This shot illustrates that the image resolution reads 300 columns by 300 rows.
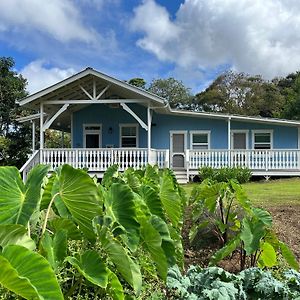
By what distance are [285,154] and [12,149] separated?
15.1 metres

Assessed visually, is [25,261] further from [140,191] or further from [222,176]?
[222,176]

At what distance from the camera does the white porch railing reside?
59.2 feet

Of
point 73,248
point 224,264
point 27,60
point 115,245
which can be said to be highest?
point 27,60

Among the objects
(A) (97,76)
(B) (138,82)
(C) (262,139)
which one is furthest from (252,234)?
(B) (138,82)

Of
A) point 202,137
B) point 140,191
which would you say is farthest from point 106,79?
point 140,191

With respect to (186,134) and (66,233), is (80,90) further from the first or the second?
(66,233)

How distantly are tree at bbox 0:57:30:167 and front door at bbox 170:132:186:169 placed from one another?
9953 millimetres

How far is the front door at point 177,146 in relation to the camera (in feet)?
63.8

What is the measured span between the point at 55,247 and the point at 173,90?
48.1 metres

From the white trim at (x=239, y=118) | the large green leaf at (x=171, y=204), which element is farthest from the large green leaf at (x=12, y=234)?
the white trim at (x=239, y=118)

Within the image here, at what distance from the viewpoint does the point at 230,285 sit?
11.5ft

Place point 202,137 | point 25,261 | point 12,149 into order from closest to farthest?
1. point 25,261
2. point 202,137
3. point 12,149

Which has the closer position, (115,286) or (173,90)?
(115,286)

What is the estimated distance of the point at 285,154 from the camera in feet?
59.9
